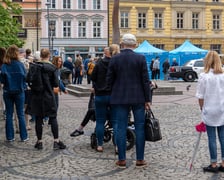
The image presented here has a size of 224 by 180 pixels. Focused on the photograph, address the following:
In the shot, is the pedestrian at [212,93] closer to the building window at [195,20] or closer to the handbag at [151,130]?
the handbag at [151,130]

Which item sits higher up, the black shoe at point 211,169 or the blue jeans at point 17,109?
the blue jeans at point 17,109

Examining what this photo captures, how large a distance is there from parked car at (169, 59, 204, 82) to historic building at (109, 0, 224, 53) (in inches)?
837

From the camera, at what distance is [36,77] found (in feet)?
27.0

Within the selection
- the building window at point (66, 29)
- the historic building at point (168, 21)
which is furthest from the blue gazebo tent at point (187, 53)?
the building window at point (66, 29)

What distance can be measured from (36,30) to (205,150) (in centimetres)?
4675

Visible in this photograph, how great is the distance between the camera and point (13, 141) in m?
9.16

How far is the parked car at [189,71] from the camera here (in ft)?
109

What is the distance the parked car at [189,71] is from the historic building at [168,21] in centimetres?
2125

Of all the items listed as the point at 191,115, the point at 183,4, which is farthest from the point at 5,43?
the point at 183,4

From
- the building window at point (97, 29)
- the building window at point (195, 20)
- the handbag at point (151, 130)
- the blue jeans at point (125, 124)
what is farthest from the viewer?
the building window at point (195, 20)

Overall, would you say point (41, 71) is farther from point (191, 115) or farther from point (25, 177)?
point (191, 115)

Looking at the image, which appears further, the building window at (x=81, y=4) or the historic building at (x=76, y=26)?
the building window at (x=81, y=4)

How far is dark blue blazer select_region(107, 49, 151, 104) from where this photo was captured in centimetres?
670

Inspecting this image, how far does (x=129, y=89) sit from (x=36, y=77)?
Result: 2258 mm
